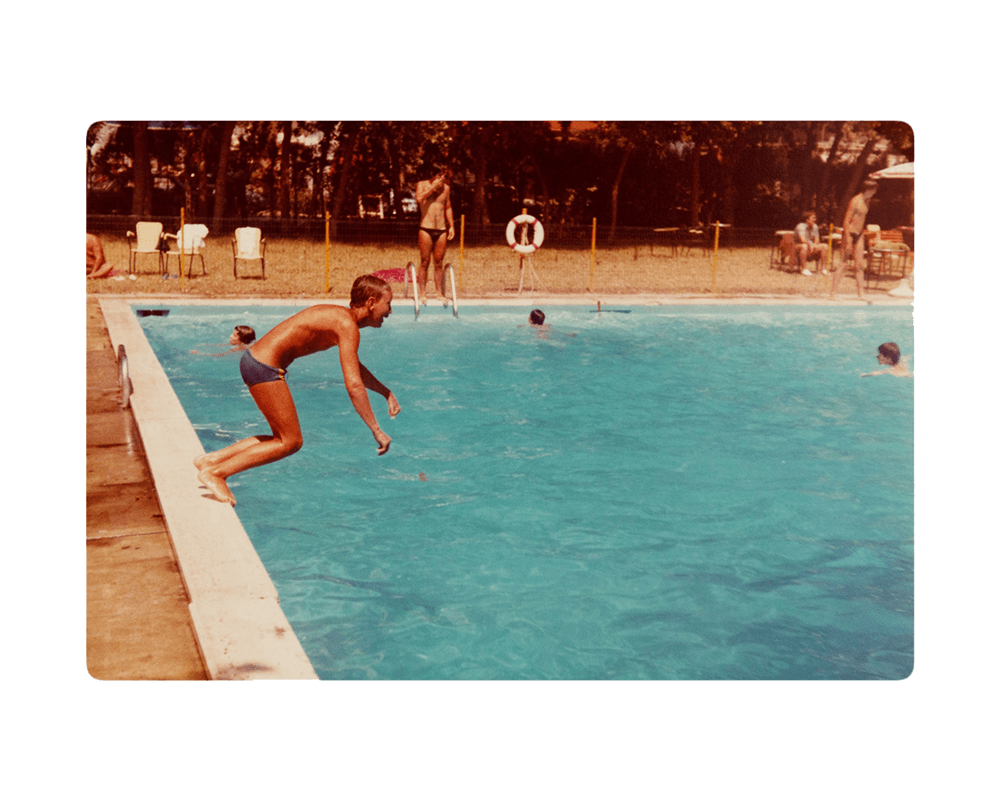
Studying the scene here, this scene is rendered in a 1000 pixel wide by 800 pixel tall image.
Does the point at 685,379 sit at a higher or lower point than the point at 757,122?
lower

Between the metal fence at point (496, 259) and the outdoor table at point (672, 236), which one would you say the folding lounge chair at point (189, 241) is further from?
the outdoor table at point (672, 236)

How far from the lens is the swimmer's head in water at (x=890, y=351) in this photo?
7.28 m

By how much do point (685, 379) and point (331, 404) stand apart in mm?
4395

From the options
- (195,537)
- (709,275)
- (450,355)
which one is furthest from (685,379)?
(195,537)

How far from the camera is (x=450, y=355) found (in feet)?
30.1

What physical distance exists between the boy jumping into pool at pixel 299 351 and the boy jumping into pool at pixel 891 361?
3215mm

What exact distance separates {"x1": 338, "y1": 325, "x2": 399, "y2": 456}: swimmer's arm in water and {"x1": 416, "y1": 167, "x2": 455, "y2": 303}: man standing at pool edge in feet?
5.34

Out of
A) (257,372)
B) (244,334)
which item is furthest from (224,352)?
(257,372)

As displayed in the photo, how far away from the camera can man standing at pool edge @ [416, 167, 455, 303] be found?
24.4 ft

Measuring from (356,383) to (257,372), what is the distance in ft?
2.21

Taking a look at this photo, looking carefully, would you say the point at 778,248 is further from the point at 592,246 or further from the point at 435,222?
the point at 435,222

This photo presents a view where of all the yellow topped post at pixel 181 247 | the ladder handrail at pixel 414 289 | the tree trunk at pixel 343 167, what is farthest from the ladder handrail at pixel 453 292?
the yellow topped post at pixel 181 247

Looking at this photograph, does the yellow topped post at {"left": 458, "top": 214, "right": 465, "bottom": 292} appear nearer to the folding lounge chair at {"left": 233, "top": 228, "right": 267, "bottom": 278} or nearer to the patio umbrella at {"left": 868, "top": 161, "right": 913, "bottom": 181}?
the folding lounge chair at {"left": 233, "top": 228, "right": 267, "bottom": 278}
